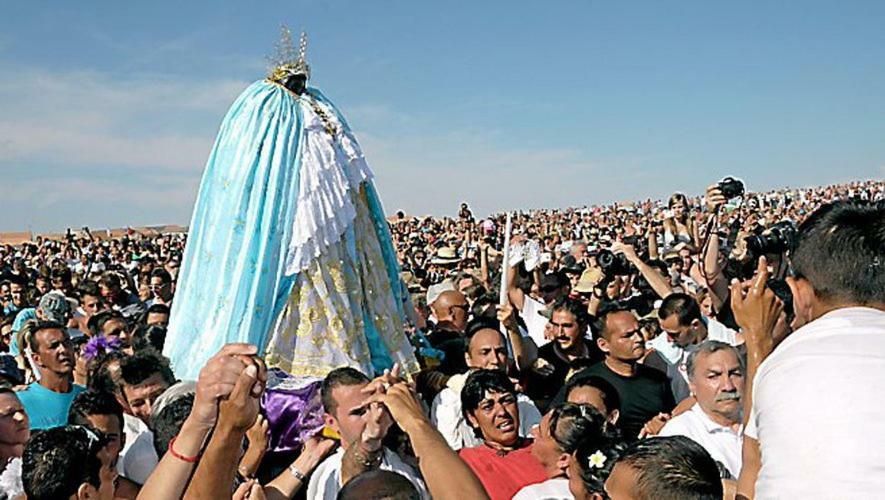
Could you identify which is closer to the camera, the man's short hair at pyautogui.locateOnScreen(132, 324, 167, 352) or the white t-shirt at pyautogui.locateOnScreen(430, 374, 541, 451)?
the white t-shirt at pyautogui.locateOnScreen(430, 374, 541, 451)

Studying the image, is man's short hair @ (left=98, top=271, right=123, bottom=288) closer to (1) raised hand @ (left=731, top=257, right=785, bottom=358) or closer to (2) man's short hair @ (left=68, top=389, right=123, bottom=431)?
(2) man's short hair @ (left=68, top=389, right=123, bottom=431)

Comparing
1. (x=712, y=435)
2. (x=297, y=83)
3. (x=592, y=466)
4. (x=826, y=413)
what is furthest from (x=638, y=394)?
(x=826, y=413)

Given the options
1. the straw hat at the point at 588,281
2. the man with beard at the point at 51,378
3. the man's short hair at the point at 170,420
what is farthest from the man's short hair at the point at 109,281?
the man's short hair at the point at 170,420

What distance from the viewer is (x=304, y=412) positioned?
14.1ft

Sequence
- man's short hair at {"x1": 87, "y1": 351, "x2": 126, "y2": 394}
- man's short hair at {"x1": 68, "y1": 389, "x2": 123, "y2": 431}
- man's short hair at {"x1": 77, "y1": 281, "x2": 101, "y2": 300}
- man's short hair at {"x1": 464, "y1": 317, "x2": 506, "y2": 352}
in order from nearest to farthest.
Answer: man's short hair at {"x1": 68, "y1": 389, "x2": 123, "y2": 431}, man's short hair at {"x1": 87, "y1": 351, "x2": 126, "y2": 394}, man's short hair at {"x1": 464, "y1": 317, "x2": 506, "y2": 352}, man's short hair at {"x1": 77, "y1": 281, "x2": 101, "y2": 300}

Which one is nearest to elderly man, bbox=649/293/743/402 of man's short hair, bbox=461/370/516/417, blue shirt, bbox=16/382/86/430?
man's short hair, bbox=461/370/516/417

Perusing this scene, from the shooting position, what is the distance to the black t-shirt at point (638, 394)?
469cm

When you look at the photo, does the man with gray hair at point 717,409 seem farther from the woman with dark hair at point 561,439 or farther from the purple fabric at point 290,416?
the purple fabric at point 290,416

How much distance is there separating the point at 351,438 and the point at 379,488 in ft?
3.67

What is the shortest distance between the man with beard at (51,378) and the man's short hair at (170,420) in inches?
70.2

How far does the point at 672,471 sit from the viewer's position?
89.7 inches

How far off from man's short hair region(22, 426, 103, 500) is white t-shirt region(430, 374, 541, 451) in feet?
6.18

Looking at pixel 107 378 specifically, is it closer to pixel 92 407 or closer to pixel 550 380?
pixel 92 407

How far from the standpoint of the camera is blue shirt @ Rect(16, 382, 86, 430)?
4605mm
